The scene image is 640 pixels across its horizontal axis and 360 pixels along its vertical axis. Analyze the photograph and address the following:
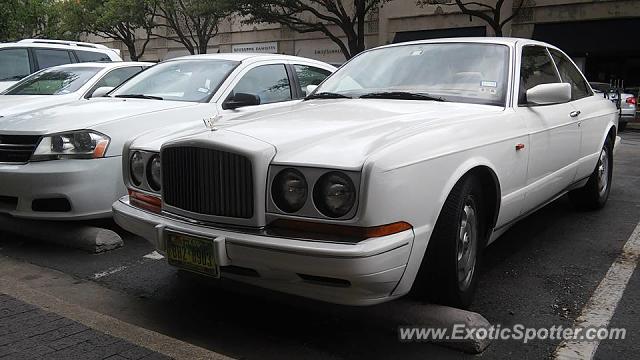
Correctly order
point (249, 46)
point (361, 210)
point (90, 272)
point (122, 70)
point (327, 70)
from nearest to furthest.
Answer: point (361, 210) → point (90, 272) → point (327, 70) → point (122, 70) → point (249, 46)

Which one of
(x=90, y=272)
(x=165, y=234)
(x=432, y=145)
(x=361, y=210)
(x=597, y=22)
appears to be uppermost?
(x=597, y=22)

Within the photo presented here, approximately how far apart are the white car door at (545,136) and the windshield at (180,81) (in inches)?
110

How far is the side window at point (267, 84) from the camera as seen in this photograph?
5.79 metres

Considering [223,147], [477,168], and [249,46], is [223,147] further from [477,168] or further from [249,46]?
[249,46]

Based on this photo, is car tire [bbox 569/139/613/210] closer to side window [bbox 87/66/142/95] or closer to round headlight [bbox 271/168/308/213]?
round headlight [bbox 271/168/308/213]

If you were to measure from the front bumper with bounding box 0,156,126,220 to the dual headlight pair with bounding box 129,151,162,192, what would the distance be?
47.9 inches

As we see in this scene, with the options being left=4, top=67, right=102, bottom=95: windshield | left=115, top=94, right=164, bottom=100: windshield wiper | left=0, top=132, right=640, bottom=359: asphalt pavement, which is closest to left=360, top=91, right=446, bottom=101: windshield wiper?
left=0, top=132, right=640, bottom=359: asphalt pavement

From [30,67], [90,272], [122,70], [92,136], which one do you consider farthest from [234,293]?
[30,67]

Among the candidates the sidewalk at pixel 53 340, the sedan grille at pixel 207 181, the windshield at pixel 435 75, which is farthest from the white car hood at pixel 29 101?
the sedan grille at pixel 207 181

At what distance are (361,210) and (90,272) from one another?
2631 mm

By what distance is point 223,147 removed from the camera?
2.90 m

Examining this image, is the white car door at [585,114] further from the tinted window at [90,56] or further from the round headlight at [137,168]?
the tinted window at [90,56]

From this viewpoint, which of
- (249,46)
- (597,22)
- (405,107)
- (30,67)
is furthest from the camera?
(249,46)

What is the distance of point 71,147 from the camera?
474cm
